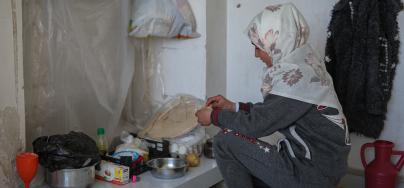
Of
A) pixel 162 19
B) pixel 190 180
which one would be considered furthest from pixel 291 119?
pixel 162 19

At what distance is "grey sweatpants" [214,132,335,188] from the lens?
1441mm

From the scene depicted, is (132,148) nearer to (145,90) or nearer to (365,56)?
(145,90)

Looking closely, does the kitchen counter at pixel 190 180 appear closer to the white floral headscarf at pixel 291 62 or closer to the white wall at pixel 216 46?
the white wall at pixel 216 46

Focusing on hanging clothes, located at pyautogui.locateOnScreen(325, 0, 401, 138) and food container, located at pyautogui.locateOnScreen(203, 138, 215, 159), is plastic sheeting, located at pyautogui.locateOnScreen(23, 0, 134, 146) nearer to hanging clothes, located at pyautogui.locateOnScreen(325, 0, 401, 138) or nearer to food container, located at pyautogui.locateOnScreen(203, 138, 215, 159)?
food container, located at pyautogui.locateOnScreen(203, 138, 215, 159)

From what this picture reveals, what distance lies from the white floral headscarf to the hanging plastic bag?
0.68 metres

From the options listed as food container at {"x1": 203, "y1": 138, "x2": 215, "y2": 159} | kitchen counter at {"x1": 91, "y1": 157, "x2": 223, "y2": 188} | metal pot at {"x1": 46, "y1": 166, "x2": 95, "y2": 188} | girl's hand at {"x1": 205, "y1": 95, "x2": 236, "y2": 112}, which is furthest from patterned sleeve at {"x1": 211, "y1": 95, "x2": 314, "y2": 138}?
food container at {"x1": 203, "y1": 138, "x2": 215, "y2": 159}

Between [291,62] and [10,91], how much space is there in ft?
3.34

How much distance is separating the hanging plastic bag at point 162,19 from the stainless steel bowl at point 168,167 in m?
0.63

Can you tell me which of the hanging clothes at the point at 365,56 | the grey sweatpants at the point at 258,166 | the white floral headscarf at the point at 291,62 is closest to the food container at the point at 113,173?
the grey sweatpants at the point at 258,166

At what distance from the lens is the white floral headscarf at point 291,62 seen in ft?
4.61

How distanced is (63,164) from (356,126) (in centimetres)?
135

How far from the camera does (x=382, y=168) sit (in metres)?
1.90

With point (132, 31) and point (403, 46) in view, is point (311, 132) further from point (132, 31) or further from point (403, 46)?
point (132, 31)

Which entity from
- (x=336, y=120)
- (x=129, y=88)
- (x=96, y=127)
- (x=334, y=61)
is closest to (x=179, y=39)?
(x=129, y=88)
